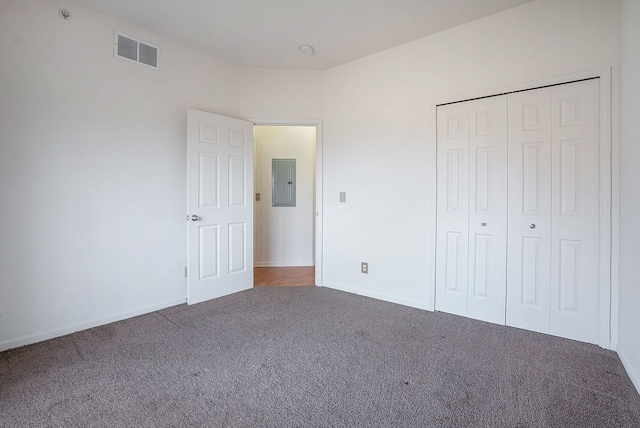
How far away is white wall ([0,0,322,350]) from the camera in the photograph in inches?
88.1

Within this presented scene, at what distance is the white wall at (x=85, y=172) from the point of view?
2238 mm

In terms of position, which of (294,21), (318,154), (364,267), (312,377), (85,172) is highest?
(294,21)

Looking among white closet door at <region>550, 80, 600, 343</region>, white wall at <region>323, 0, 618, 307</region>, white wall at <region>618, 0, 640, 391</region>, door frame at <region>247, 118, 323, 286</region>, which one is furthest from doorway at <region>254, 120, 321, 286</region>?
white wall at <region>618, 0, 640, 391</region>

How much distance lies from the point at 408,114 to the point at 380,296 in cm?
193

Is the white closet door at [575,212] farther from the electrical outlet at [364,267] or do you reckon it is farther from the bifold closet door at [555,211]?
the electrical outlet at [364,267]

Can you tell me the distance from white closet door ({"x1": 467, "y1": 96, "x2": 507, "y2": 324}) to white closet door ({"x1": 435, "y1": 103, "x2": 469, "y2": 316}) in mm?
51

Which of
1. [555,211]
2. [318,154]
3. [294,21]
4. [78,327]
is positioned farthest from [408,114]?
[78,327]

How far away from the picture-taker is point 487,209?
2.71m

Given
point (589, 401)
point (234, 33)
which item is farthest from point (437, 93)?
point (589, 401)

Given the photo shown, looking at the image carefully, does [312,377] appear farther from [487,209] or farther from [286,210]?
[286,210]

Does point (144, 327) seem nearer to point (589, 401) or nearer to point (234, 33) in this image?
point (234, 33)

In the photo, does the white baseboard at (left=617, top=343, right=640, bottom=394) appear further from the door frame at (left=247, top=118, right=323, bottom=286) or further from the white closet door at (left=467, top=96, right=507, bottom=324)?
the door frame at (left=247, top=118, right=323, bottom=286)

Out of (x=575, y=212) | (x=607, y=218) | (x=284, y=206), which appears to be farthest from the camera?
(x=284, y=206)

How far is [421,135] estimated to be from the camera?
10.0ft
